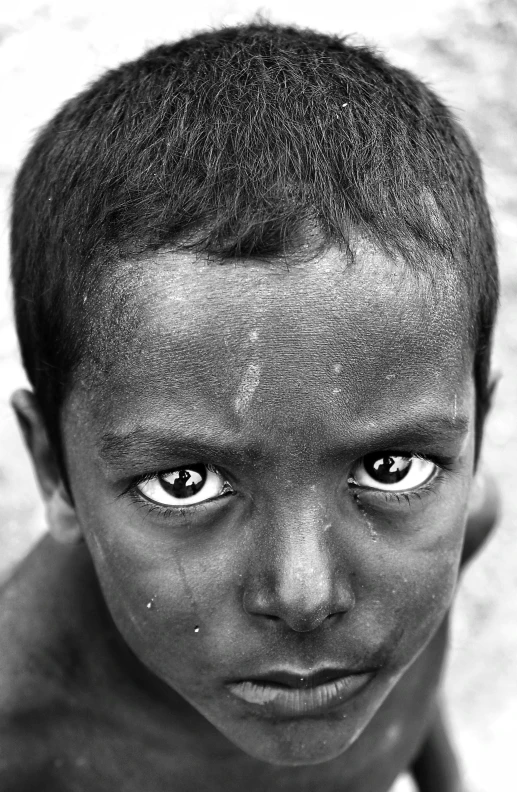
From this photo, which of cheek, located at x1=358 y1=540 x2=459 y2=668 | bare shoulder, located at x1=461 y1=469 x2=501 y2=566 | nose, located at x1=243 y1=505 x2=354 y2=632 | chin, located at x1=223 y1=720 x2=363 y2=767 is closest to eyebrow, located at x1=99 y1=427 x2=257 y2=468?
nose, located at x1=243 y1=505 x2=354 y2=632

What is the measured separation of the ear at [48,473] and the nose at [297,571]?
49 cm

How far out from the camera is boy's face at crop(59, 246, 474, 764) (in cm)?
133

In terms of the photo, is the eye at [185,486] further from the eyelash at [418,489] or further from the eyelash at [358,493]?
the eyelash at [418,489]

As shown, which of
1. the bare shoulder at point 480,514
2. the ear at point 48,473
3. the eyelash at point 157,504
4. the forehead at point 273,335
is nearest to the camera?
the forehead at point 273,335

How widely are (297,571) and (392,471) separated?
24 centimetres

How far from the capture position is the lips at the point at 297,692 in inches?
58.1

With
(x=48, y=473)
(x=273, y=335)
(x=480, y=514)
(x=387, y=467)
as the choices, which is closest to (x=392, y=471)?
(x=387, y=467)

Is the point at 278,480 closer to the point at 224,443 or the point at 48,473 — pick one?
the point at 224,443

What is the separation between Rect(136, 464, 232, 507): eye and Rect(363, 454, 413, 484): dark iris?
0.68ft

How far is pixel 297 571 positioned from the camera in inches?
52.1

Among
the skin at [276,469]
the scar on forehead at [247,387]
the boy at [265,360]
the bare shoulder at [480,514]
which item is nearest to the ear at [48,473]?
the boy at [265,360]

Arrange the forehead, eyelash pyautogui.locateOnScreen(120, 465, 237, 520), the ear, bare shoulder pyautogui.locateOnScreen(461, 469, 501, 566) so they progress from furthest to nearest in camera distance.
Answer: bare shoulder pyautogui.locateOnScreen(461, 469, 501, 566) < the ear < eyelash pyautogui.locateOnScreen(120, 465, 237, 520) < the forehead

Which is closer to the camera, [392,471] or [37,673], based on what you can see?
[392,471]

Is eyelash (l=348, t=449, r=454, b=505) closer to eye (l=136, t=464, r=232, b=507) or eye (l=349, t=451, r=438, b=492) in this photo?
eye (l=349, t=451, r=438, b=492)
